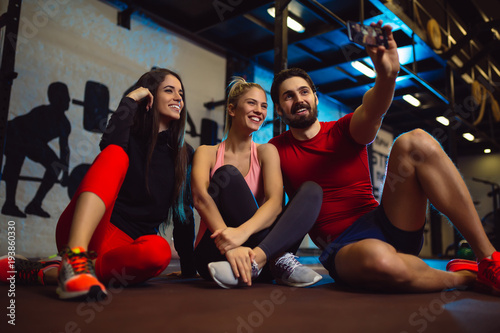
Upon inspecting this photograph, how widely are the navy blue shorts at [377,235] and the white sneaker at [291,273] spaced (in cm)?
→ 9

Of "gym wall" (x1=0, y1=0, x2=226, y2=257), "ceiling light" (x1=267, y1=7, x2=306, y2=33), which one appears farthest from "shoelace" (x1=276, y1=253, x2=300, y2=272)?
"ceiling light" (x1=267, y1=7, x2=306, y2=33)

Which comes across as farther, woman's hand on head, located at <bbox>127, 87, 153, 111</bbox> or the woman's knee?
woman's hand on head, located at <bbox>127, 87, 153, 111</bbox>

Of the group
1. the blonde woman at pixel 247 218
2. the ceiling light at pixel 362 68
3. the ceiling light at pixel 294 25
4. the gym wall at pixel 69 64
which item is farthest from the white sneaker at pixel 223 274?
the ceiling light at pixel 362 68

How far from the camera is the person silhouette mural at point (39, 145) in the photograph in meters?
2.98

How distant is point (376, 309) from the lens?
899mm

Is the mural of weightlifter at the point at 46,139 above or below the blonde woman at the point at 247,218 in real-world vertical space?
above

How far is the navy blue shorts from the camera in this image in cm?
124

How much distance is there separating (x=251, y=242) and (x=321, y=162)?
429 mm

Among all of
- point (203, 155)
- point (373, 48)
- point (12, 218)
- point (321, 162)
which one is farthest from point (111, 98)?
point (373, 48)

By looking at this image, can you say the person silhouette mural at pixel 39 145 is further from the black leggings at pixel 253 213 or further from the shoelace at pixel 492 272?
the shoelace at pixel 492 272

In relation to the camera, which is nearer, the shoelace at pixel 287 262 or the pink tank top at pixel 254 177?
the shoelace at pixel 287 262

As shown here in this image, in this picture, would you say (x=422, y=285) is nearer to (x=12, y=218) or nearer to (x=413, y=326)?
(x=413, y=326)

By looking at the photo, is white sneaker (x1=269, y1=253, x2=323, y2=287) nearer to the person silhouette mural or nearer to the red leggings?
the red leggings

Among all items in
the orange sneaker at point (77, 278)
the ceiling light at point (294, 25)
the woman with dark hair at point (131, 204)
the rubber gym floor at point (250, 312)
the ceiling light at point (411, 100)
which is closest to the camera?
the rubber gym floor at point (250, 312)
